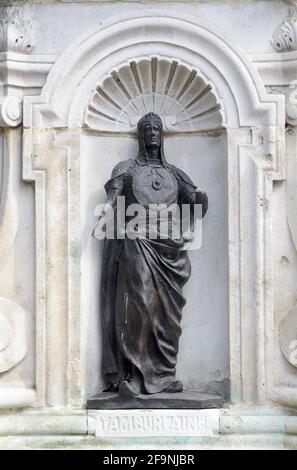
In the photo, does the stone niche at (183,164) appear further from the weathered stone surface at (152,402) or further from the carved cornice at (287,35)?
the carved cornice at (287,35)

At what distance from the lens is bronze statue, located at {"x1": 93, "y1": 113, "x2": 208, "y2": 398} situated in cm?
1248

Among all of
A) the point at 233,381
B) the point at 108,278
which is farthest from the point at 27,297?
the point at 233,381

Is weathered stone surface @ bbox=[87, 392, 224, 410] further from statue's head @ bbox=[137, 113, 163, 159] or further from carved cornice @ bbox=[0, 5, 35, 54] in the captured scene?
carved cornice @ bbox=[0, 5, 35, 54]

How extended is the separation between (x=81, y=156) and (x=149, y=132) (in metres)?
0.53

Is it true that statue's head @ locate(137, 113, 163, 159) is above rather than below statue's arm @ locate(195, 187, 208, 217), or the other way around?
above

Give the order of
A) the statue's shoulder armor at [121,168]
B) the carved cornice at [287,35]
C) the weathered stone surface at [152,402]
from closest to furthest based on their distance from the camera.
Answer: the weathered stone surface at [152,402], the carved cornice at [287,35], the statue's shoulder armor at [121,168]

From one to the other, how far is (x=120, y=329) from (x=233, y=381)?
905 millimetres

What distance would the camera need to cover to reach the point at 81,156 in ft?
41.4

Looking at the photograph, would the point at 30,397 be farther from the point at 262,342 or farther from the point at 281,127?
the point at 281,127

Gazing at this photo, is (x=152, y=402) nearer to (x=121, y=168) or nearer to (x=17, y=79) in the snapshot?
(x=121, y=168)

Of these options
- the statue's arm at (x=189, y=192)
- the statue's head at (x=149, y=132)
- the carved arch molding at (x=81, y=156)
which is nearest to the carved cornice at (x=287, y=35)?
the carved arch molding at (x=81, y=156)

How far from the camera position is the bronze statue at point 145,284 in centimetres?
1248

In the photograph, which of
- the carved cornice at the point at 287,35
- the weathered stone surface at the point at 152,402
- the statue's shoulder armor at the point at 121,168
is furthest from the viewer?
the statue's shoulder armor at the point at 121,168

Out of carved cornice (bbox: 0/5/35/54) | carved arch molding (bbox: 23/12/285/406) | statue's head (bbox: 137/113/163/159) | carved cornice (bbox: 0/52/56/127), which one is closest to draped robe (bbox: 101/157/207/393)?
statue's head (bbox: 137/113/163/159)
